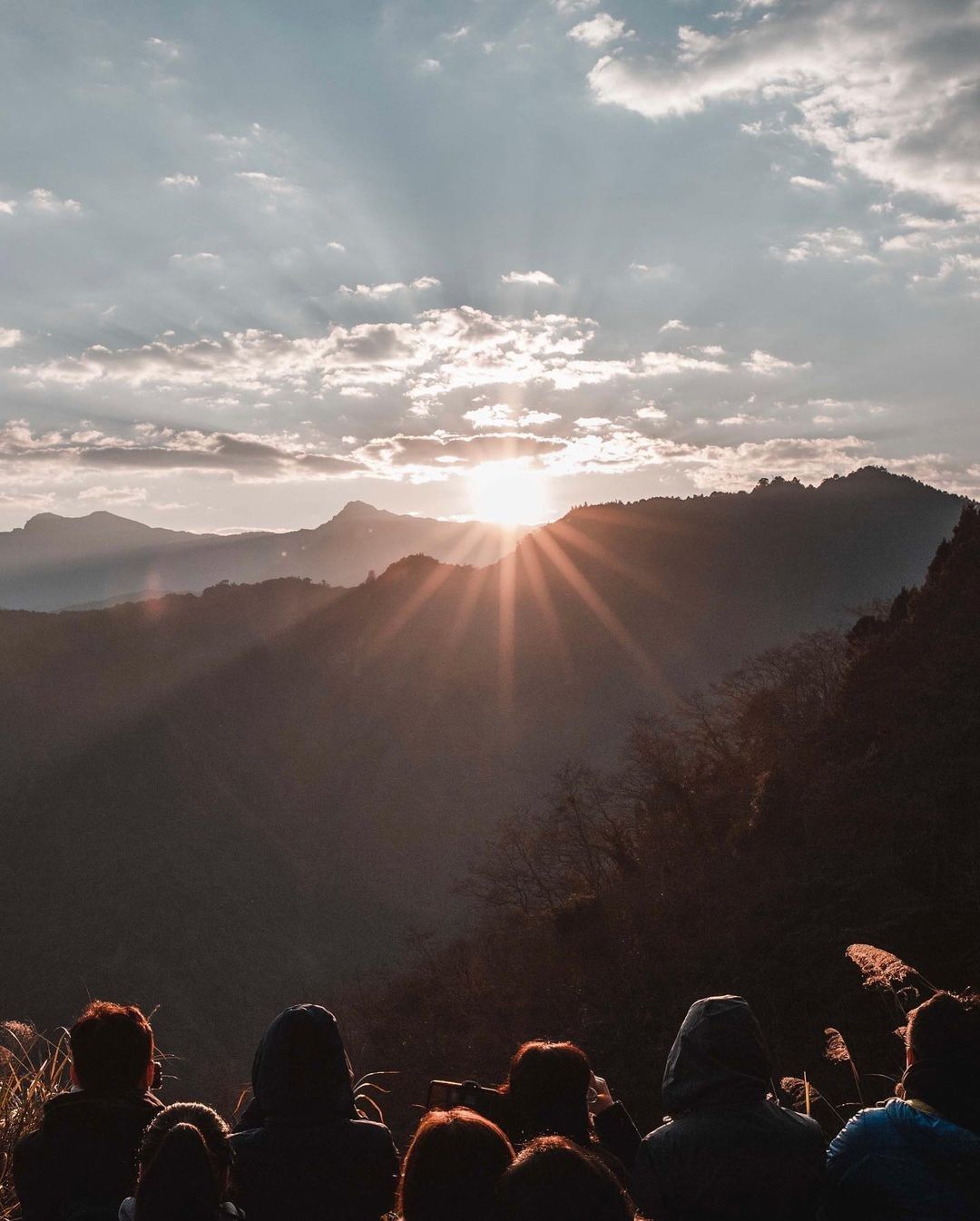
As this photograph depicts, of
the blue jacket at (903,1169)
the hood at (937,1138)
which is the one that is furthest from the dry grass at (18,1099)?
the hood at (937,1138)

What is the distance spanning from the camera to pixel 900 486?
94.6 meters

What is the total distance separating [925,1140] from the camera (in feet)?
9.60

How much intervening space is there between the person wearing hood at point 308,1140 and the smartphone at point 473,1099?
28cm

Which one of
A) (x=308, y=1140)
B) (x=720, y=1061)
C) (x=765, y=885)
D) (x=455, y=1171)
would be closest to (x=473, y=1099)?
(x=308, y=1140)

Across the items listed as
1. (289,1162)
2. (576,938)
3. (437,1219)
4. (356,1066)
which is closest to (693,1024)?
(437,1219)

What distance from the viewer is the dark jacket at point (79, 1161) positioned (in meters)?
3.22

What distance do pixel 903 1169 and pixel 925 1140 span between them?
0.13m

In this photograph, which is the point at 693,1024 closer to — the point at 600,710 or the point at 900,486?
the point at 600,710

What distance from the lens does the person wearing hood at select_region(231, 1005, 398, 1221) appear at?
3.18m

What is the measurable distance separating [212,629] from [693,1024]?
90.2 meters

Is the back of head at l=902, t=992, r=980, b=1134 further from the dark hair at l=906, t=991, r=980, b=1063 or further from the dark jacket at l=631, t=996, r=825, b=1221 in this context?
the dark jacket at l=631, t=996, r=825, b=1221

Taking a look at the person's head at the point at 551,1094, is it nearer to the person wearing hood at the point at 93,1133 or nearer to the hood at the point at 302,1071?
the hood at the point at 302,1071

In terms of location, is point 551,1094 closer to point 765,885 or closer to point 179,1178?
point 179,1178

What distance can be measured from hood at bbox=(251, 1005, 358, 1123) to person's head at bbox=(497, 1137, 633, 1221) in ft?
3.60
